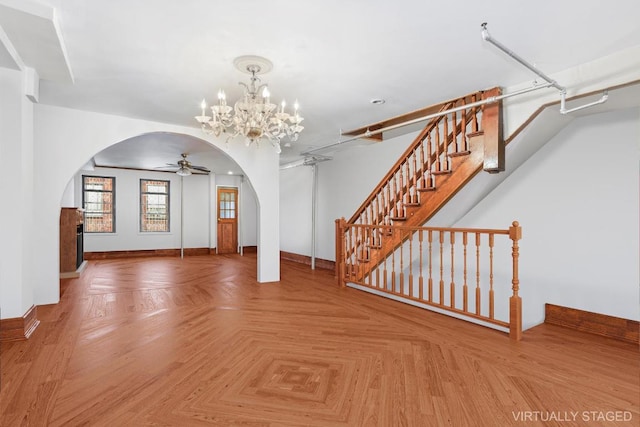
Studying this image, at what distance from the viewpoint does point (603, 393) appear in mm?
2193

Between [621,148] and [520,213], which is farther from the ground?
[621,148]

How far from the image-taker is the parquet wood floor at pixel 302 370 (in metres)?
1.95

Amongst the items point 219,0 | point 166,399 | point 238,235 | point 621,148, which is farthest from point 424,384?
point 238,235

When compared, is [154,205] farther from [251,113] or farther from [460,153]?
[460,153]

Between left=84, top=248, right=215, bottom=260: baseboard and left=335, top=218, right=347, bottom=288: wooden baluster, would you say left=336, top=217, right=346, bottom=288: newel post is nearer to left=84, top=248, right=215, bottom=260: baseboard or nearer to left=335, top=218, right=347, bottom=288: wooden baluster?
left=335, top=218, right=347, bottom=288: wooden baluster

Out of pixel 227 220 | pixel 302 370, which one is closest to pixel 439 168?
pixel 302 370

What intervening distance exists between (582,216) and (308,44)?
11.8 feet

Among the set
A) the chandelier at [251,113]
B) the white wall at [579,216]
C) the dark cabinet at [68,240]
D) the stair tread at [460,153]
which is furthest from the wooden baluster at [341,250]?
the dark cabinet at [68,240]

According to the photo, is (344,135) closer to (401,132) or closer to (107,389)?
A: (401,132)

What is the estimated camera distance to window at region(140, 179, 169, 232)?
9.99m

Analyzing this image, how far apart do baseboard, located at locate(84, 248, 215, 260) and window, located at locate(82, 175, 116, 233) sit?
0.64 metres

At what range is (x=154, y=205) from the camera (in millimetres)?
10172

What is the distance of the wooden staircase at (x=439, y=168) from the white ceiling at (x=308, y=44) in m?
0.31

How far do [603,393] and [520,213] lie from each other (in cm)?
268
